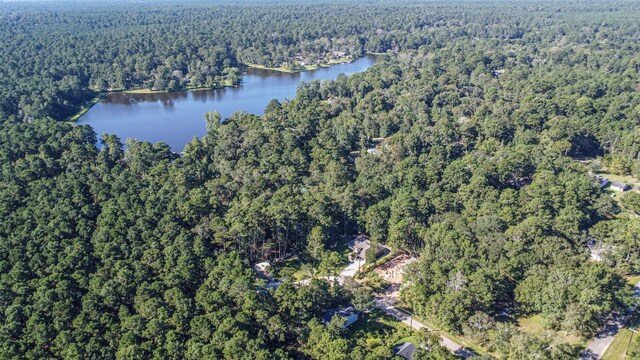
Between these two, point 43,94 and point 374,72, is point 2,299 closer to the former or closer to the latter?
point 43,94

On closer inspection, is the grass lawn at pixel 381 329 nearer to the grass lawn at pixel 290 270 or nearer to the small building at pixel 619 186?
the grass lawn at pixel 290 270

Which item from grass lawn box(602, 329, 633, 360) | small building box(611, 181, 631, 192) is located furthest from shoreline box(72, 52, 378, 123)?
grass lawn box(602, 329, 633, 360)

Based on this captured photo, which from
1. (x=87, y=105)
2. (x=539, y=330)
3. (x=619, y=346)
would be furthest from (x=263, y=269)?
(x=87, y=105)

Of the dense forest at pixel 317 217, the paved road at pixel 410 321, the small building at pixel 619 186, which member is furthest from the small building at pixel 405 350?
the small building at pixel 619 186

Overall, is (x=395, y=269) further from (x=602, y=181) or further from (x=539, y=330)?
(x=602, y=181)

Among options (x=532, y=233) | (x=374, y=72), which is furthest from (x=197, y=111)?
(x=532, y=233)
